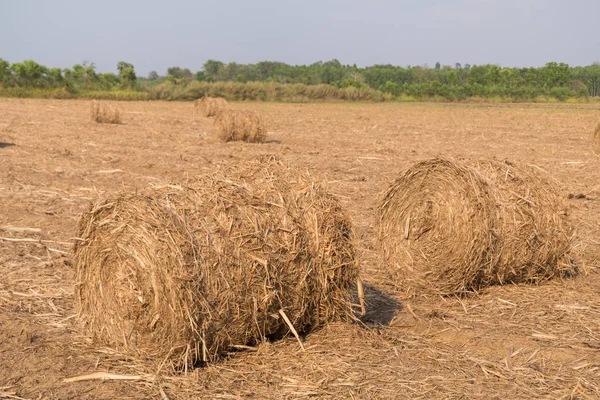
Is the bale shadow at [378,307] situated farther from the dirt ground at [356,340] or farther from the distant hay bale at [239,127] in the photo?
the distant hay bale at [239,127]

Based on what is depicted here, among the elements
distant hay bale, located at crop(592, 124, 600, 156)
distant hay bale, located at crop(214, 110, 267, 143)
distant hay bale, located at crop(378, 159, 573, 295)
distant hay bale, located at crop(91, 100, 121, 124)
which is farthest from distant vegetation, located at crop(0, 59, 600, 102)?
distant hay bale, located at crop(378, 159, 573, 295)

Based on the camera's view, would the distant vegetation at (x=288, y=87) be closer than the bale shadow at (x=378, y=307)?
No

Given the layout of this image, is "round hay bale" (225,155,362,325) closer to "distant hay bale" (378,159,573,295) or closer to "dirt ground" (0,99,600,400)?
"dirt ground" (0,99,600,400)

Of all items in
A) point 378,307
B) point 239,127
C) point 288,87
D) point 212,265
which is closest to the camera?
point 212,265

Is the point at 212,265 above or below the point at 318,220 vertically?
below

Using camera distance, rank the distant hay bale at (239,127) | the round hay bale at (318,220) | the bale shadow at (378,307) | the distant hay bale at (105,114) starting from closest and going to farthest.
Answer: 1. the round hay bale at (318,220)
2. the bale shadow at (378,307)
3. the distant hay bale at (239,127)
4. the distant hay bale at (105,114)

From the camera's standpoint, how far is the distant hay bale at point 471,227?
675 centimetres

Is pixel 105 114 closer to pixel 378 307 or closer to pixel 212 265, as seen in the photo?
pixel 378 307

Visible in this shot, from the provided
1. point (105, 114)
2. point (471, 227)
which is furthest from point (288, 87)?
point (471, 227)

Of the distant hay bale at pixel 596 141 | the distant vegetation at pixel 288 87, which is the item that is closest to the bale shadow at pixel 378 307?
the distant hay bale at pixel 596 141

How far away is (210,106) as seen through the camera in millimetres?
30766

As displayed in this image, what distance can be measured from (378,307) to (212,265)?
2.12m

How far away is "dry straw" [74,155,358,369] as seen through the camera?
491 centimetres

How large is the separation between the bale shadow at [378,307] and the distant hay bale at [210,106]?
24.3m
